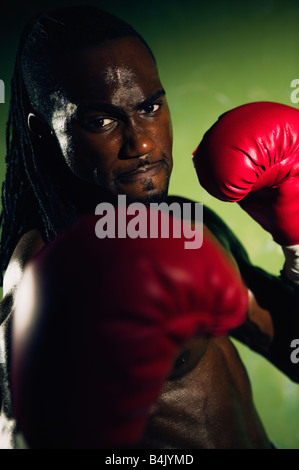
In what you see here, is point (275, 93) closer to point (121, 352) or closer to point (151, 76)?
point (151, 76)

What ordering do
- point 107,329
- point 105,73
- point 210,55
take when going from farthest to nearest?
point 210,55 → point 105,73 → point 107,329

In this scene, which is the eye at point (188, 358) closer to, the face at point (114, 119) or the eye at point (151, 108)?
the face at point (114, 119)

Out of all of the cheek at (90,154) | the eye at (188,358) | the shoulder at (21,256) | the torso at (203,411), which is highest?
the cheek at (90,154)

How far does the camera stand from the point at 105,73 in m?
0.77

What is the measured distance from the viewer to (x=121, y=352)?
19.8 inches

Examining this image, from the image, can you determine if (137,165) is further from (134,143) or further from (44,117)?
(44,117)

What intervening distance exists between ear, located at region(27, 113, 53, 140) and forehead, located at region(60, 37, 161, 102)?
11 centimetres

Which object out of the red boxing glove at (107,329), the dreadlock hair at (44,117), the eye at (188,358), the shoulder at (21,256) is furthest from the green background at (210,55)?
the red boxing glove at (107,329)

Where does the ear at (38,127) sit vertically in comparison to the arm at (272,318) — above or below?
above

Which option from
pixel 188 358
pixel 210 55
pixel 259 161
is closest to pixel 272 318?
pixel 188 358

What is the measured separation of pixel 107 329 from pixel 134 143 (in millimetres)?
379

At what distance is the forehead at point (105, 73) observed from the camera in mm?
776

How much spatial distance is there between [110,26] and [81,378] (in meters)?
0.62

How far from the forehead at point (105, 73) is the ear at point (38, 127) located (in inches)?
4.5
